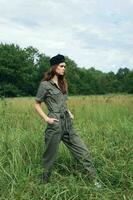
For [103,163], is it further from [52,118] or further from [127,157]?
[52,118]

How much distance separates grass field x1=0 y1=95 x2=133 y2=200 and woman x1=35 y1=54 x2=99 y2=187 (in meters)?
0.18

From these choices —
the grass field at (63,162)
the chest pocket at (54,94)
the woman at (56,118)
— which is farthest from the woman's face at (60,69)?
the grass field at (63,162)

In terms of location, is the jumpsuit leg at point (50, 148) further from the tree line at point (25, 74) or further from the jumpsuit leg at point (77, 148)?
the tree line at point (25, 74)

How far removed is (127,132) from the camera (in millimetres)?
8859

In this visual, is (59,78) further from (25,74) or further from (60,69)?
(25,74)

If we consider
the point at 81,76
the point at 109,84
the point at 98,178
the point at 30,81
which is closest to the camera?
the point at 98,178

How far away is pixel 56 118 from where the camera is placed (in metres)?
6.65

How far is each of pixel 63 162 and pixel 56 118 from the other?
0.96 m

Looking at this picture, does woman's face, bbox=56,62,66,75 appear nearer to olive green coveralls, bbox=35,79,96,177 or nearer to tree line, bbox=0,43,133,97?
olive green coveralls, bbox=35,79,96,177

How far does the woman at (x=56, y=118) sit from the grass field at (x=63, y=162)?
177 millimetres

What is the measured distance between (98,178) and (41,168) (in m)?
0.75

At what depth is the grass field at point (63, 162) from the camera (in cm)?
583

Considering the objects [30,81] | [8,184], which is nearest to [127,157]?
[8,184]

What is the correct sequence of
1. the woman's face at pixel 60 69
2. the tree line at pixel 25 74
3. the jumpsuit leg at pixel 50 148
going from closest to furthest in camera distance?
the jumpsuit leg at pixel 50 148 < the woman's face at pixel 60 69 < the tree line at pixel 25 74
